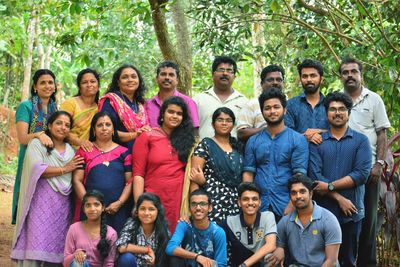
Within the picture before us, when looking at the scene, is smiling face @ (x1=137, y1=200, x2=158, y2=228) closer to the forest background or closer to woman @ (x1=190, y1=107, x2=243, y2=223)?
woman @ (x1=190, y1=107, x2=243, y2=223)

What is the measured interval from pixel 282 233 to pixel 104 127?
1739 mm

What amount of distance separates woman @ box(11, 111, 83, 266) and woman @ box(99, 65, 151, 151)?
1.32 ft

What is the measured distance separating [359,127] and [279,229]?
1.22m

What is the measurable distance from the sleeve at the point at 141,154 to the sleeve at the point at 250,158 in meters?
0.83

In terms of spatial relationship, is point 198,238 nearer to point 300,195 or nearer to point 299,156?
point 300,195

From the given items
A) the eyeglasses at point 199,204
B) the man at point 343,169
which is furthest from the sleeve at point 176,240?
the man at point 343,169

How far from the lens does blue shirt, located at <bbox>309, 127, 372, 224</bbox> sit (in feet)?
17.1

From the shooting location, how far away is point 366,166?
5.21m

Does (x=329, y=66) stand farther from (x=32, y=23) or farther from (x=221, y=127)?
(x=32, y=23)

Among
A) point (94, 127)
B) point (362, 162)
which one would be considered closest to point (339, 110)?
point (362, 162)

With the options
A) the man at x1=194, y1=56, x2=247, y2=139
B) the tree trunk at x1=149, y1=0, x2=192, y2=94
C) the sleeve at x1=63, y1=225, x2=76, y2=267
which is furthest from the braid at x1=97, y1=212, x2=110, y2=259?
the tree trunk at x1=149, y1=0, x2=192, y2=94

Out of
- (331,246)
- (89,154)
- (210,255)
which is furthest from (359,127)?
(89,154)

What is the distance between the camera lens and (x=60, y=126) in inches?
216

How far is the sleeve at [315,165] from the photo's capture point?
5.23 metres
